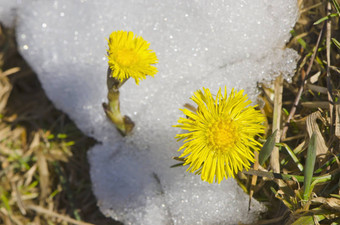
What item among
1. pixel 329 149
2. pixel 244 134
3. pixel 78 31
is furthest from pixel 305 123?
pixel 78 31

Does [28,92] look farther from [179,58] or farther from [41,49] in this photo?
[179,58]

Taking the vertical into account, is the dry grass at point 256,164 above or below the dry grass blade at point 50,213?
above

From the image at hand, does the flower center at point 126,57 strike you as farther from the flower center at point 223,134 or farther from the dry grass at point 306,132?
the dry grass at point 306,132

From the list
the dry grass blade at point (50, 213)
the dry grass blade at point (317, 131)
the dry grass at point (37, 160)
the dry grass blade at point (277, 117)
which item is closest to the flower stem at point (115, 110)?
the dry grass at point (37, 160)

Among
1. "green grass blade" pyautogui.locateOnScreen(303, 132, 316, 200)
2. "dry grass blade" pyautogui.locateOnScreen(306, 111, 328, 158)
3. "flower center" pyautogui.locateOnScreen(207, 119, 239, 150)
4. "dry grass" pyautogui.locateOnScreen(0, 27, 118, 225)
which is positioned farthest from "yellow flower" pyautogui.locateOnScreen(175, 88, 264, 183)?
"dry grass" pyautogui.locateOnScreen(0, 27, 118, 225)

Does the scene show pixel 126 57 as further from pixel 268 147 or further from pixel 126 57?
pixel 268 147

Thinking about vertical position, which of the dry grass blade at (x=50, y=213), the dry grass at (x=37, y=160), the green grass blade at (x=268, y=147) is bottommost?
the dry grass blade at (x=50, y=213)

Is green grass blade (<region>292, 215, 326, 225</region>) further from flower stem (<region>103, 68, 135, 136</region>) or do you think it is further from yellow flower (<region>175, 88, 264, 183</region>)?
flower stem (<region>103, 68, 135, 136</region>)
